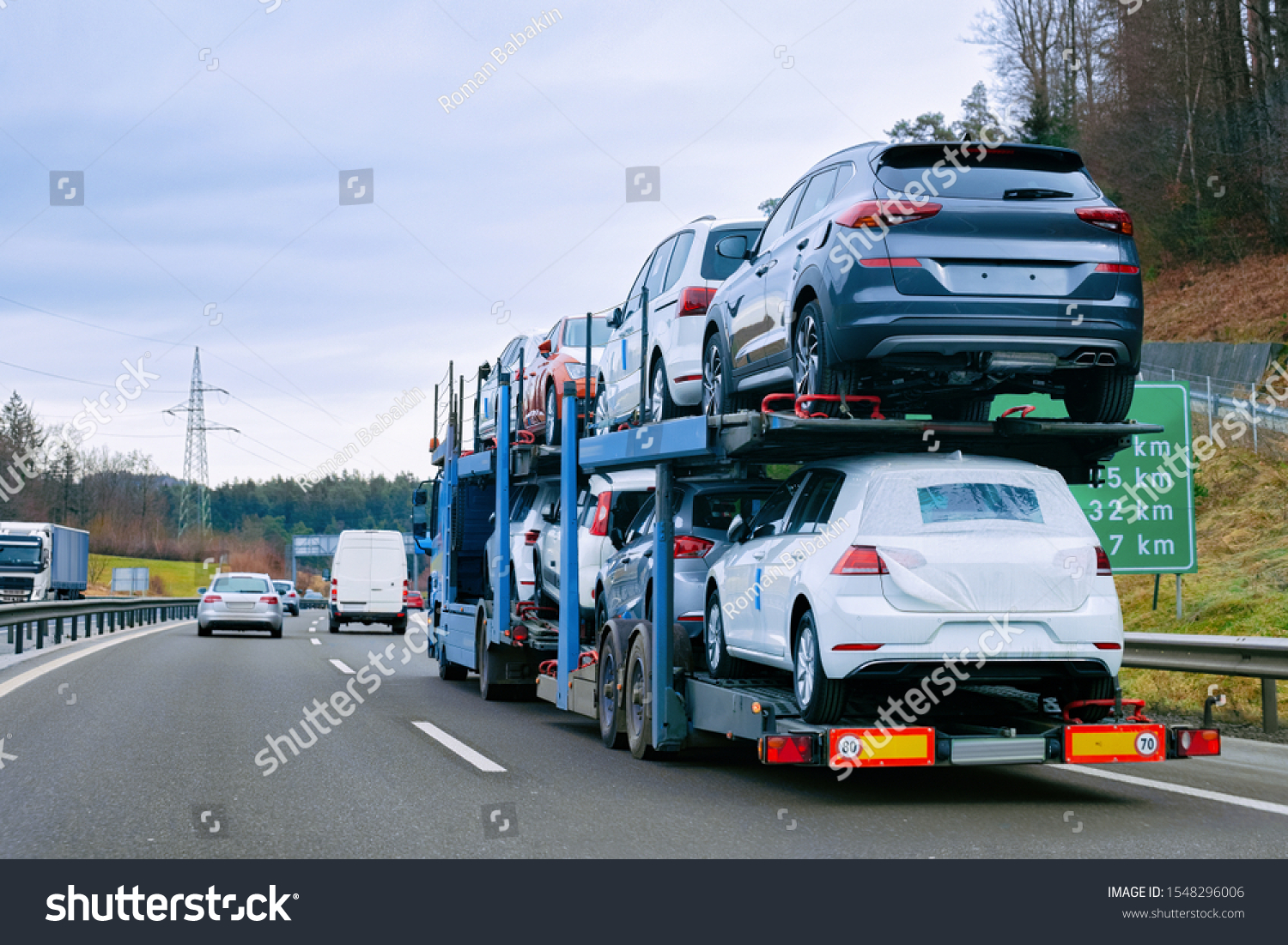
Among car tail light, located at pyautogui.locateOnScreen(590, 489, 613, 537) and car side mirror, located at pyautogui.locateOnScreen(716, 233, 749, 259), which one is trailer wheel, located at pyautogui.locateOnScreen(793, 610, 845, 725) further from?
car tail light, located at pyautogui.locateOnScreen(590, 489, 613, 537)

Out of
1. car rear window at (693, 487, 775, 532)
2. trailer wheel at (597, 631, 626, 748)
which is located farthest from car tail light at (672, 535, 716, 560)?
trailer wheel at (597, 631, 626, 748)

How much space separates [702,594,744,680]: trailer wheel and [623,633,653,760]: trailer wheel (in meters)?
0.42

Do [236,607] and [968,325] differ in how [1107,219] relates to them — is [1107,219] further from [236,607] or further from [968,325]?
[236,607]

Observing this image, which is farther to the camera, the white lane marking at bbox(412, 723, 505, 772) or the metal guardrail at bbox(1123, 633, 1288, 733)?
the metal guardrail at bbox(1123, 633, 1288, 733)

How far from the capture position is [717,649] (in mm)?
9469

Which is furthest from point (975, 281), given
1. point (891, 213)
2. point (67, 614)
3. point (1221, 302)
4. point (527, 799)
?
point (1221, 302)

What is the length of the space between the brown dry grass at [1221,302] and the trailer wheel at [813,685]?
3168 centimetres

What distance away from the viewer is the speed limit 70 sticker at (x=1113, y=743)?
24.9 ft

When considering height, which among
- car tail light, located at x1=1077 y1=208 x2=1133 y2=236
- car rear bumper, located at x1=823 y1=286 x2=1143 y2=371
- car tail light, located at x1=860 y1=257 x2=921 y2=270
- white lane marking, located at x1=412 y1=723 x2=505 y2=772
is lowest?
white lane marking, located at x1=412 y1=723 x2=505 y2=772

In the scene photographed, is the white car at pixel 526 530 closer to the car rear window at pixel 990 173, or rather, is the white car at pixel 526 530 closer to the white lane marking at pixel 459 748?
the white lane marking at pixel 459 748

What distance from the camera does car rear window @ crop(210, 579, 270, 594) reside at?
33156mm

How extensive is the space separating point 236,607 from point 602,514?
73.5 feet

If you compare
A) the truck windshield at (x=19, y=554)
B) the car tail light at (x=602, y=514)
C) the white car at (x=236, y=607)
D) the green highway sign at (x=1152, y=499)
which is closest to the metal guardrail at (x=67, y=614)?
the white car at (x=236, y=607)
